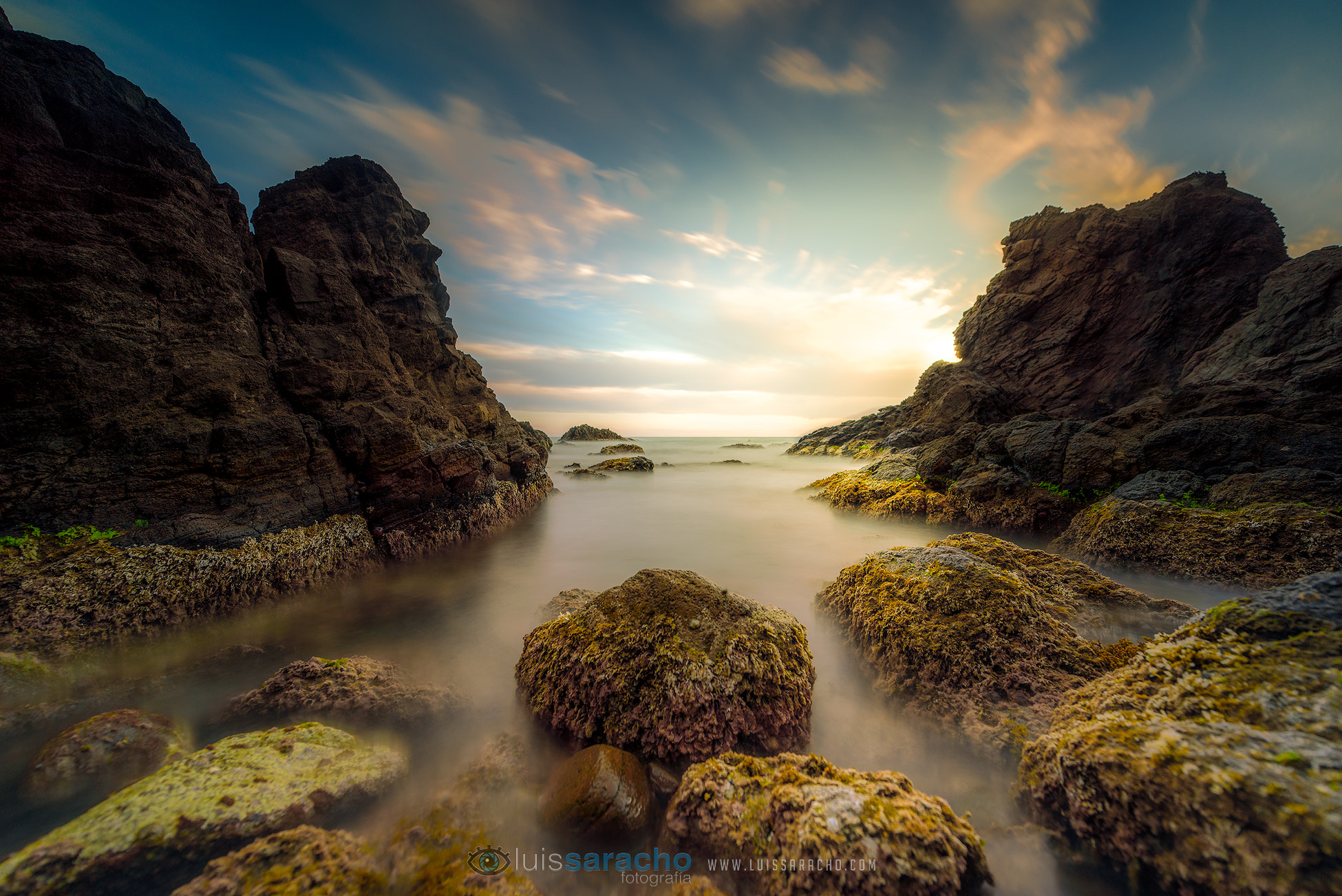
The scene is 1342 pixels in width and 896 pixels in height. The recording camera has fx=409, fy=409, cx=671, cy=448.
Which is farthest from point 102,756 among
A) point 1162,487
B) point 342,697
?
point 1162,487

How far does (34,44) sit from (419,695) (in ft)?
39.1

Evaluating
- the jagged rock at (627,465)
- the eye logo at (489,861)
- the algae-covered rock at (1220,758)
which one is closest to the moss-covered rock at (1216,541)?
the algae-covered rock at (1220,758)

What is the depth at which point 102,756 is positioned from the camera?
3148 mm

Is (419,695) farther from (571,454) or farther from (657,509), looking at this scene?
(571,454)

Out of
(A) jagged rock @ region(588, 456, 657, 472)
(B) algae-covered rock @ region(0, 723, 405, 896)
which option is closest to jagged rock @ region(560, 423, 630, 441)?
(A) jagged rock @ region(588, 456, 657, 472)

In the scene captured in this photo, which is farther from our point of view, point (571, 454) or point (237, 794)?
point (571, 454)

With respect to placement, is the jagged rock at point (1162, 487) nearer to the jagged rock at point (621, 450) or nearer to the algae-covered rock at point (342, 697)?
the algae-covered rock at point (342, 697)

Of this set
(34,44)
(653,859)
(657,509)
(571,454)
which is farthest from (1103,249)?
(571,454)

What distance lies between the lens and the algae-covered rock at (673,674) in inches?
133

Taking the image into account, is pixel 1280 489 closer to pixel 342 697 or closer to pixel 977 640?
pixel 977 640

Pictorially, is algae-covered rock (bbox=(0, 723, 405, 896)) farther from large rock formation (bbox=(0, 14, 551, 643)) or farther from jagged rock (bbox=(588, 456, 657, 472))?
jagged rock (bbox=(588, 456, 657, 472))

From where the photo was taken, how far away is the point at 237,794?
2.72 meters

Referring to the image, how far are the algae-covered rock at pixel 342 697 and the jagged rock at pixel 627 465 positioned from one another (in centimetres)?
2067

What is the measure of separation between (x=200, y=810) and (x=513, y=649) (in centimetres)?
320
